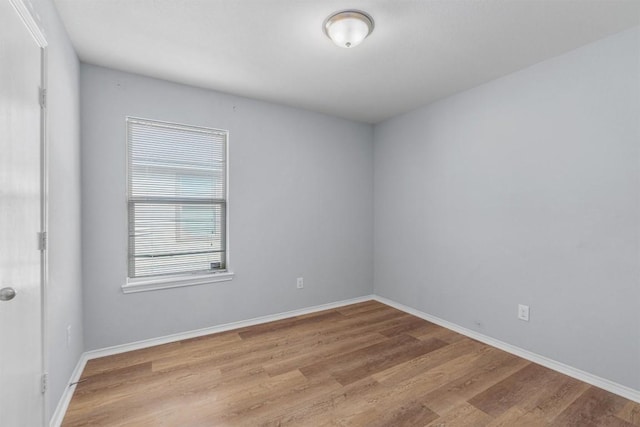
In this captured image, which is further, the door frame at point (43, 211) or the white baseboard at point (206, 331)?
the white baseboard at point (206, 331)

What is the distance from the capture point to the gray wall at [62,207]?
169 centimetres

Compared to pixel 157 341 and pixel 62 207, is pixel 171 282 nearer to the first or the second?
pixel 157 341

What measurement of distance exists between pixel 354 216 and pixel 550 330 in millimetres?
2377

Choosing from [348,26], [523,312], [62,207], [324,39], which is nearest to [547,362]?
[523,312]

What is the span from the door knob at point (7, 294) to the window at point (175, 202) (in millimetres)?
1658

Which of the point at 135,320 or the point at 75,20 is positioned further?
the point at 135,320

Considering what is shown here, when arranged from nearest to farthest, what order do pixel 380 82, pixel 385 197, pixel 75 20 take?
pixel 75 20 < pixel 380 82 < pixel 385 197

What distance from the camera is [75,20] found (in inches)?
77.5

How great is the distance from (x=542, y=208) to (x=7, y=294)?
10.9 feet

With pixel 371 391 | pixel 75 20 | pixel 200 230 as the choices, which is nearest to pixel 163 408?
pixel 371 391

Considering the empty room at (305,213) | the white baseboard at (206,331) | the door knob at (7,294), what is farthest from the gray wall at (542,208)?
the door knob at (7,294)

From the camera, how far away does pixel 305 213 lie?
12.1ft

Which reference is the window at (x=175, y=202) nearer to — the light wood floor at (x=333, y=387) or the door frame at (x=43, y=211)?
the light wood floor at (x=333, y=387)

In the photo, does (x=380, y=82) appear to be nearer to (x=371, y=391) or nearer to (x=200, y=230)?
(x=200, y=230)
